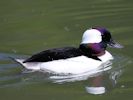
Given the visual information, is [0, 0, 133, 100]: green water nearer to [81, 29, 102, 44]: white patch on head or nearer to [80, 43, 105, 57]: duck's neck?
[80, 43, 105, 57]: duck's neck

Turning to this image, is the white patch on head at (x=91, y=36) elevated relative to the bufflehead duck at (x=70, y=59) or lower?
elevated

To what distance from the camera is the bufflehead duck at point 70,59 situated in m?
10.5

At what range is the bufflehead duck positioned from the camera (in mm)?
10484

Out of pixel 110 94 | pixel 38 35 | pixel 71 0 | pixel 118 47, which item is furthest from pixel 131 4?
pixel 110 94

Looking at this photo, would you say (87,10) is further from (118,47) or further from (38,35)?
(118,47)

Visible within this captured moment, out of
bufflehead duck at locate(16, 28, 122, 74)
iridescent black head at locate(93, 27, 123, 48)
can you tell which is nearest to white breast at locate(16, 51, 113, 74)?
bufflehead duck at locate(16, 28, 122, 74)

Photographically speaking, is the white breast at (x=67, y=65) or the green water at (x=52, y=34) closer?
the green water at (x=52, y=34)

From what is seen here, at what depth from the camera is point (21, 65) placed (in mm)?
10953

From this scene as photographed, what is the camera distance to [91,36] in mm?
11086

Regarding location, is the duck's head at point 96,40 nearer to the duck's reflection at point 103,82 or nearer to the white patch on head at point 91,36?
the white patch on head at point 91,36

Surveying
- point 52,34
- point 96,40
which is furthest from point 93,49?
point 52,34

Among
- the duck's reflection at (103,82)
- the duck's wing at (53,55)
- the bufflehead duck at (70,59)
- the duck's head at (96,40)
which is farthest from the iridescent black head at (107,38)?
the duck's wing at (53,55)

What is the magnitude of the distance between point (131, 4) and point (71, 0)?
226 centimetres

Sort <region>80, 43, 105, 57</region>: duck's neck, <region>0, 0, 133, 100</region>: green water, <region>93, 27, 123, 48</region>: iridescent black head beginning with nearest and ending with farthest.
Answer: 1. <region>0, 0, 133, 100</region>: green water
2. <region>80, 43, 105, 57</region>: duck's neck
3. <region>93, 27, 123, 48</region>: iridescent black head
